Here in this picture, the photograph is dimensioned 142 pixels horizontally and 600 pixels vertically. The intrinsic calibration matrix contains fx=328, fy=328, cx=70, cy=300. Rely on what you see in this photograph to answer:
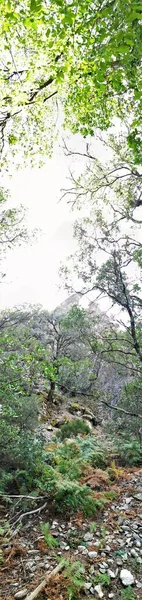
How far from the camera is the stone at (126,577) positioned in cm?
395

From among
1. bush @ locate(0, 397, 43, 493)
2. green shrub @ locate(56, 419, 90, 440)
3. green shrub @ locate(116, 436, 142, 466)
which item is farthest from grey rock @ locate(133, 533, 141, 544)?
green shrub @ locate(56, 419, 90, 440)

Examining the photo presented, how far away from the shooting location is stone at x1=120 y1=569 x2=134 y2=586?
3949 mm

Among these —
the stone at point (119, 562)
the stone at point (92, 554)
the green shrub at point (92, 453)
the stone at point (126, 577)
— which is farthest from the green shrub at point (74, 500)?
the green shrub at point (92, 453)

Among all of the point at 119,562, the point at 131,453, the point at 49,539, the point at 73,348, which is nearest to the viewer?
the point at 119,562

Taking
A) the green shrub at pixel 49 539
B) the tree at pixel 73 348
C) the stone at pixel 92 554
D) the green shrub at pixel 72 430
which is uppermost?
the tree at pixel 73 348

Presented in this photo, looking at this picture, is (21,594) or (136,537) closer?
(21,594)

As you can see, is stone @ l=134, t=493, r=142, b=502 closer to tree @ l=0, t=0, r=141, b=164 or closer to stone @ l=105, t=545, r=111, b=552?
stone @ l=105, t=545, r=111, b=552

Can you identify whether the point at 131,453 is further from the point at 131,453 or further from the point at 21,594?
the point at 21,594

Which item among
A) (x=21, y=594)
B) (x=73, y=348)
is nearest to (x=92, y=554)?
(x=21, y=594)

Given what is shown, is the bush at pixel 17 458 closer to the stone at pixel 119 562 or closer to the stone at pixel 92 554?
the stone at pixel 92 554

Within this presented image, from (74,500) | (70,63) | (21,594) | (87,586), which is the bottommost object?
(87,586)

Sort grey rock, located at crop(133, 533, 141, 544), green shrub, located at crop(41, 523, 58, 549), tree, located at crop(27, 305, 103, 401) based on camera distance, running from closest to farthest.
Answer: green shrub, located at crop(41, 523, 58, 549), grey rock, located at crop(133, 533, 141, 544), tree, located at crop(27, 305, 103, 401)

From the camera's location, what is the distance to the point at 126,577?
13.2 ft

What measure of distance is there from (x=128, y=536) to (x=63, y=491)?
1.40 meters
